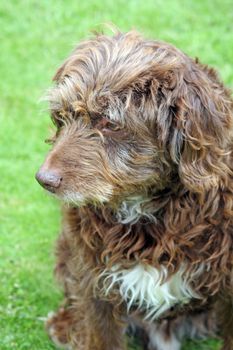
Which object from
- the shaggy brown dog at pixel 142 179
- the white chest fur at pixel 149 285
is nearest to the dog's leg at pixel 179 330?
the shaggy brown dog at pixel 142 179

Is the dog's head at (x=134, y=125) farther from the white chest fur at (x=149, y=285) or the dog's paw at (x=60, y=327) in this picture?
the dog's paw at (x=60, y=327)

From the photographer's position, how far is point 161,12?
9.44m

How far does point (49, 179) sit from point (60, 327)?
170 centimetres

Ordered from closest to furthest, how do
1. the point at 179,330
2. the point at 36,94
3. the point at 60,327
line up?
the point at 179,330, the point at 60,327, the point at 36,94

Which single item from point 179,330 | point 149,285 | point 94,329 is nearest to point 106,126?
point 149,285

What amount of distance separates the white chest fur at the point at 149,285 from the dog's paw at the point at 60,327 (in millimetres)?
865

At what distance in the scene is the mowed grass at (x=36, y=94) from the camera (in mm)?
5684

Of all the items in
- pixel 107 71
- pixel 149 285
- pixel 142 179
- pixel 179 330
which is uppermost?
pixel 107 71

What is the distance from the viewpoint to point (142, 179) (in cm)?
406

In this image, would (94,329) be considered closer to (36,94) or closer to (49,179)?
(49,179)

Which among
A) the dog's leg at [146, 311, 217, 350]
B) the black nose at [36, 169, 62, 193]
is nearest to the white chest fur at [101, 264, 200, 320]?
the dog's leg at [146, 311, 217, 350]

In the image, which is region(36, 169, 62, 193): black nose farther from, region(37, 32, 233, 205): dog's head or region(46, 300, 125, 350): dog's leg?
region(46, 300, 125, 350): dog's leg

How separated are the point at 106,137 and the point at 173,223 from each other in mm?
599

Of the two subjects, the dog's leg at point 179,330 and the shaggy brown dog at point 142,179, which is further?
the dog's leg at point 179,330
